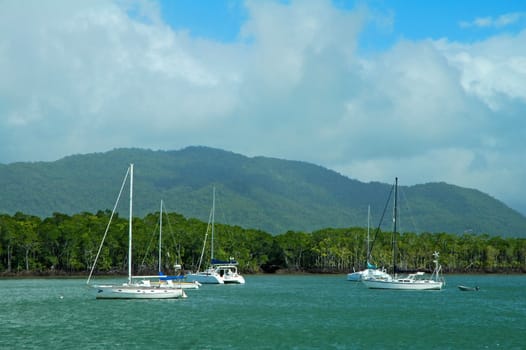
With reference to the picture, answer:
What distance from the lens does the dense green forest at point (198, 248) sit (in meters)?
130

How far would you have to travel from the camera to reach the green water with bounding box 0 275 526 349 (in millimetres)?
42531

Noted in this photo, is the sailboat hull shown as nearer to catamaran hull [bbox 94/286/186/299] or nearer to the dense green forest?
the dense green forest

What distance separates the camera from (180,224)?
15050 cm

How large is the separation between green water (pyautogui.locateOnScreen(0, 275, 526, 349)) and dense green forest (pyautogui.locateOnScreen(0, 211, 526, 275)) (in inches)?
1864

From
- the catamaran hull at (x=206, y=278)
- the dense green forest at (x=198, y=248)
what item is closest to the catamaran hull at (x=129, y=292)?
the catamaran hull at (x=206, y=278)

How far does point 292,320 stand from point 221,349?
585 inches

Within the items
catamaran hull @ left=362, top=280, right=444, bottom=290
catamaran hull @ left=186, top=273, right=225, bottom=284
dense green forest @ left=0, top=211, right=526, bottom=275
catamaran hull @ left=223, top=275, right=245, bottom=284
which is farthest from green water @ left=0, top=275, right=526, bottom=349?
dense green forest @ left=0, top=211, right=526, bottom=275

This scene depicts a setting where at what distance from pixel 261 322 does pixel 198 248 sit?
8961 centimetres

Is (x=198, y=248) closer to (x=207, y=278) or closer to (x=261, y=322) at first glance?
(x=207, y=278)

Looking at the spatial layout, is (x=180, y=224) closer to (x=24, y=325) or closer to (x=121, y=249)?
(x=121, y=249)

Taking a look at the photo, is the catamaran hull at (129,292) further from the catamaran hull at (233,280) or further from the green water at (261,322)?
the catamaran hull at (233,280)

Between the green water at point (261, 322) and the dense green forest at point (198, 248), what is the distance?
4734cm

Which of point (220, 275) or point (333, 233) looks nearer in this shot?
point (220, 275)

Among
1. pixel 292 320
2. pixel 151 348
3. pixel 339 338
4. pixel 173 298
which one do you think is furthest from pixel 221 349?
pixel 173 298
